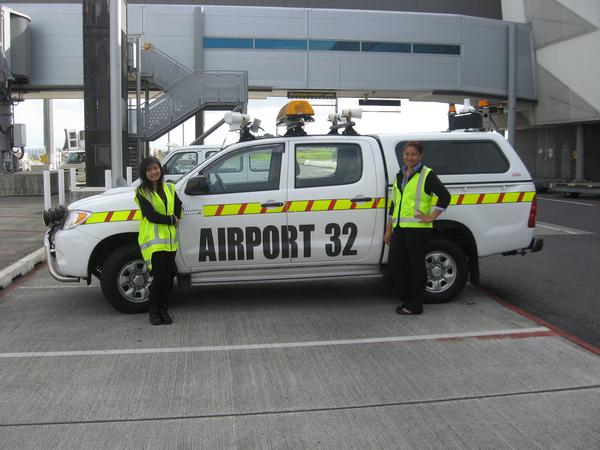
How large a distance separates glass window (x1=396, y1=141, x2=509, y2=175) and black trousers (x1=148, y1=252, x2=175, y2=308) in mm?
2823

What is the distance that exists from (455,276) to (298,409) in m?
3.44

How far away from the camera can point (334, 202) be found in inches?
279

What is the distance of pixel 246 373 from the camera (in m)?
5.13

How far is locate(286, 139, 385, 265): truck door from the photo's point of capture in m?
7.05

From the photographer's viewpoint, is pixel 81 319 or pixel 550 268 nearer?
pixel 81 319

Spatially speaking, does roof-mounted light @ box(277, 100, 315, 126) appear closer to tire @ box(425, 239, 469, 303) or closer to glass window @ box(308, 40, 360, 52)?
tire @ box(425, 239, 469, 303)

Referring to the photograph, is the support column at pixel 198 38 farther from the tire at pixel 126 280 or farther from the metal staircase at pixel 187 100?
the tire at pixel 126 280

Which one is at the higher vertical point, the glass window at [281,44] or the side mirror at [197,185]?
the glass window at [281,44]

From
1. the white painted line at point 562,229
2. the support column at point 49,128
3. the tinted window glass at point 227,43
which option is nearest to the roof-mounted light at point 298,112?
→ the white painted line at point 562,229

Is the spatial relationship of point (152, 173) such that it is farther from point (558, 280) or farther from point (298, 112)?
point (558, 280)

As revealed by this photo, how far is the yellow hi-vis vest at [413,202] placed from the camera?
6.68m

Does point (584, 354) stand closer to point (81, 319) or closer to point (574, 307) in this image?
point (574, 307)

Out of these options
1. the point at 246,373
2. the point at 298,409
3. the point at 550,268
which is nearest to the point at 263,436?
the point at 298,409

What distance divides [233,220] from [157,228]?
86cm
